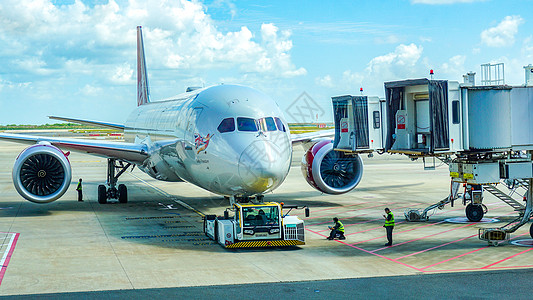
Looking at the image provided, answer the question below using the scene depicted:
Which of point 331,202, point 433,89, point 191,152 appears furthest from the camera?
point 331,202

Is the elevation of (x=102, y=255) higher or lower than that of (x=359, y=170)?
lower

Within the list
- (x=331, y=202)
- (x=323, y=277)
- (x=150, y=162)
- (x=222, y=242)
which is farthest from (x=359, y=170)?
(x=323, y=277)

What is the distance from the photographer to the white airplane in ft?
68.8

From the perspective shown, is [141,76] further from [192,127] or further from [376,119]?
[376,119]

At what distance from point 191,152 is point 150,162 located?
6410 millimetres

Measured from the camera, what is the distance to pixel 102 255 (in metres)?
18.5

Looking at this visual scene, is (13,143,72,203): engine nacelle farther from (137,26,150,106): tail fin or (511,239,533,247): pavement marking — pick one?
(511,239,533,247): pavement marking

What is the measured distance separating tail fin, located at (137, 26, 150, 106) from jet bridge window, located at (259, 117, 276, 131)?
22693 millimetres

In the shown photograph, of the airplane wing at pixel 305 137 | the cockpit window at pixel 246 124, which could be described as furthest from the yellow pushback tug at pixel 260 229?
the airplane wing at pixel 305 137

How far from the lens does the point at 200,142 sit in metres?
23.0

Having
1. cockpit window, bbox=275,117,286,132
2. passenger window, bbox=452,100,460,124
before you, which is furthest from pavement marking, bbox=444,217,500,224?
cockpit window, bbox=275,117,286,132

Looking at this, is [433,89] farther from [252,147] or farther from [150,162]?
[150,162]

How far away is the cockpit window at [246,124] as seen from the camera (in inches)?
851

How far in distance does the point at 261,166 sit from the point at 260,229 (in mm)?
2153
